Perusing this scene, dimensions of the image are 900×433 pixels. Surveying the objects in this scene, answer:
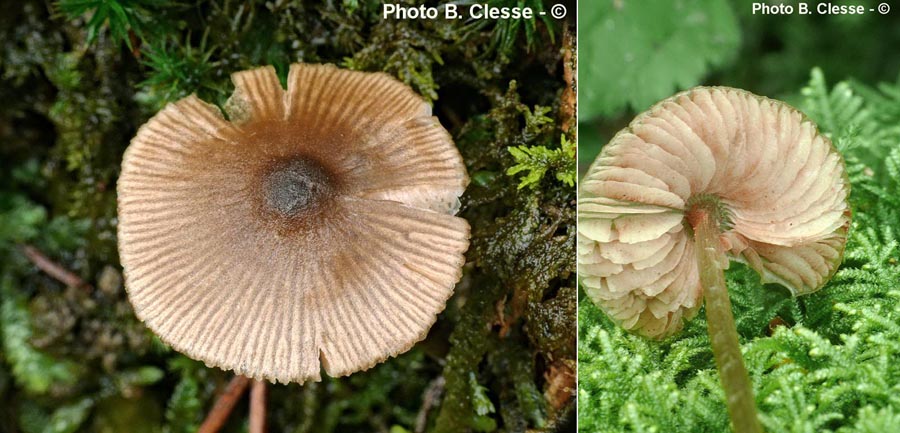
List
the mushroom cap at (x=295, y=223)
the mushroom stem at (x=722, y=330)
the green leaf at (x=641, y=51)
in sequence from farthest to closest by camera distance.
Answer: the green leaf at (x=641, y=51)
the mushroom cap at (x=295, y=223)
the mushroom stem at (x=722, y=330)

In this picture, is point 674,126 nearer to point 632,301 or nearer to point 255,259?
point 632,301

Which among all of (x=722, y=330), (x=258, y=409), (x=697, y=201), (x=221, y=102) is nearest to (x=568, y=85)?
(x=697, y=201)

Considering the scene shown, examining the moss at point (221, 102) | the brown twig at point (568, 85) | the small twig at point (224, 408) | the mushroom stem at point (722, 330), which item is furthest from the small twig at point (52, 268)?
the mushroom stem at point (722, 330)

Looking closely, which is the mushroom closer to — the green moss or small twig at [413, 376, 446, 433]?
the green moss

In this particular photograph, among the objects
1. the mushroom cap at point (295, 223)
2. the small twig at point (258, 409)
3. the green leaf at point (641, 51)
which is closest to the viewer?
the mushroom cap at point (295, 223)

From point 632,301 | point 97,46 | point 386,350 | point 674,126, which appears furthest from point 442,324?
point 97,46

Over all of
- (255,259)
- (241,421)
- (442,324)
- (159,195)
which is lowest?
(241,421)

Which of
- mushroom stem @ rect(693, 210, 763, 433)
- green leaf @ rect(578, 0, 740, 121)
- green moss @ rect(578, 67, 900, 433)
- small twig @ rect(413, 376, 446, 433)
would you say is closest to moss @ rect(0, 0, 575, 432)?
small twig @ rect(413, 376, 446, 433)

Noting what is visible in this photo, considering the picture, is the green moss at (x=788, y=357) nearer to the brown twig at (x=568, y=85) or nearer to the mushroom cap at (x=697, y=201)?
the mushroom cap at (x=697, y=201)
